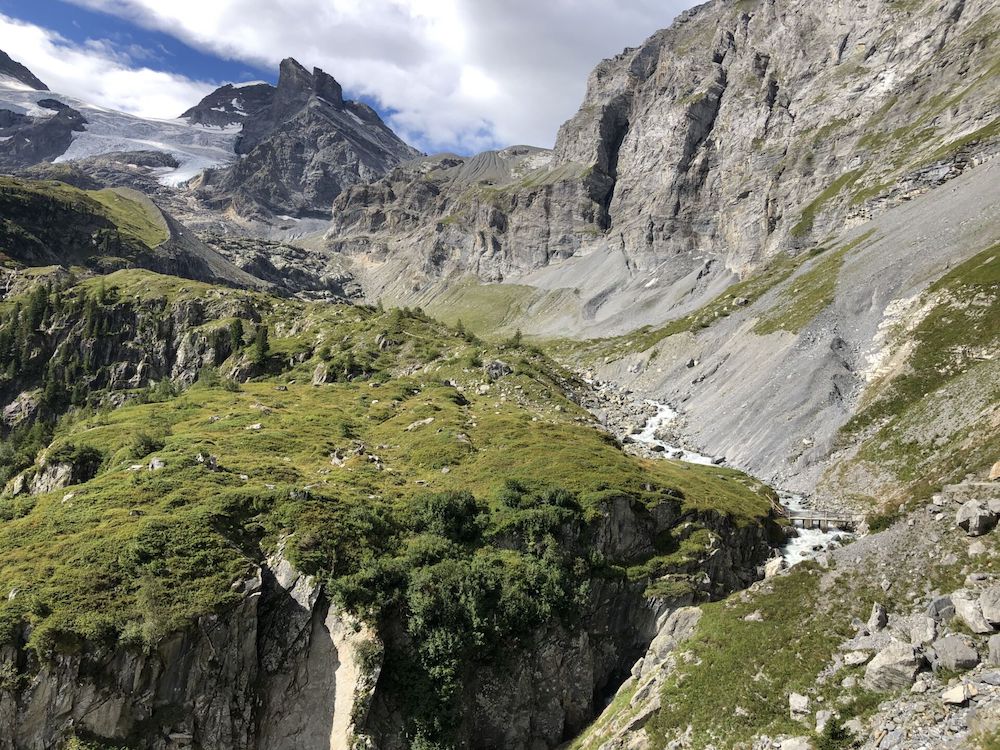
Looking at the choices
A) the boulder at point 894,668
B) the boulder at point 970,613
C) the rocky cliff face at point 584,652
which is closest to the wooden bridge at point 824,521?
the rocky cliff face at point 584,652

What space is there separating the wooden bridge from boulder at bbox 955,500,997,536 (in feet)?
88.5

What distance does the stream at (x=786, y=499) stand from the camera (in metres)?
50.8

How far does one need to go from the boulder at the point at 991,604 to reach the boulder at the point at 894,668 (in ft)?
9.57

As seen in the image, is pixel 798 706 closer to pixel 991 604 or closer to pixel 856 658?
pixel 856 658

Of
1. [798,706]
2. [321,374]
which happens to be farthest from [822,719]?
[321,374]

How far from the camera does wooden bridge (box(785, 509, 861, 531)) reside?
55.7 m

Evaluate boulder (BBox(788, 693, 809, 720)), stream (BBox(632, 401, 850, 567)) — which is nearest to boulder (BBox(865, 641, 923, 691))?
boulder (BBox(788, 693, 809, 720))

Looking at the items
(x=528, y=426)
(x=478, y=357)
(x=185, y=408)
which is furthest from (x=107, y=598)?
(x=478, y=357)

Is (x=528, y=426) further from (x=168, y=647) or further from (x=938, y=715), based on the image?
(x=938, y=715)

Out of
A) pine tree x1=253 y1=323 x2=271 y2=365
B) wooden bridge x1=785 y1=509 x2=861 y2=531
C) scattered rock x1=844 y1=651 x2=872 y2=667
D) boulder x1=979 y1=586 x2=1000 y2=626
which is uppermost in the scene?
pine tree x1=253 y1=323 x2=271 y2=365

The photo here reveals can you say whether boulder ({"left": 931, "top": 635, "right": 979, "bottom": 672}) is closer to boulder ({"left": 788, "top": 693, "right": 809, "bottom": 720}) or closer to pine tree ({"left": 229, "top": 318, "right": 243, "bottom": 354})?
boulder ({"left": 788, "top": 693, "right": 809, "bottom": 720})

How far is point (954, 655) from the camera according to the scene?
21.9m

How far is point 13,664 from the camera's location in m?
25.5

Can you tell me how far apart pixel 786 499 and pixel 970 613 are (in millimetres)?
43535
